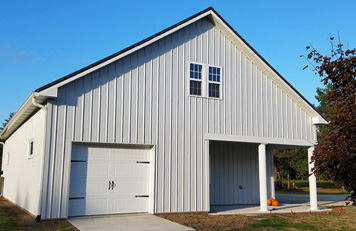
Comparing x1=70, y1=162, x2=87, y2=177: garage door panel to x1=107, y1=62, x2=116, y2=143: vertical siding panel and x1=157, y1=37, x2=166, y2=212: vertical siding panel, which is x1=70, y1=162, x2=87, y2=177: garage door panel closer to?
x1=107, y1=62, x2=116, y2=143: vertical siding panel

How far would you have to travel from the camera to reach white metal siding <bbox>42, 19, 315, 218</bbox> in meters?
10.3

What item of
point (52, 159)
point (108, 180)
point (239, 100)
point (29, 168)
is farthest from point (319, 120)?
point (29, 168)

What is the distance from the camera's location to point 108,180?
36.2 ft

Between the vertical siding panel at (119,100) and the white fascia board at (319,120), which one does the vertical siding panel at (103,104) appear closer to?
the vertical siding panel at (119,100)

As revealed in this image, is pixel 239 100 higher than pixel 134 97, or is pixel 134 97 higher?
pixel 239 100

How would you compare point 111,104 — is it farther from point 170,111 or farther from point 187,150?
point 187,150

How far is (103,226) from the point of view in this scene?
8.89m

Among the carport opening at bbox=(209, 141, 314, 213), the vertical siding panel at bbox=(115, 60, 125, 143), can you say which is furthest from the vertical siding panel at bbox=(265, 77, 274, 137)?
the vertical siding panel at bbox=(115, 60, 125, 143)

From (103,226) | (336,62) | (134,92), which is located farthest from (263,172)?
(336,62)

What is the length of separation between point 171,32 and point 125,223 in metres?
6.57

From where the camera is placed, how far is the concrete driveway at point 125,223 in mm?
8656

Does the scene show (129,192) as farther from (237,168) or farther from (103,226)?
(237,168)

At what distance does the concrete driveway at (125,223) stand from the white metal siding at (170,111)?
0.81 meters

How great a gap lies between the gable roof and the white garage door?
197 cm
